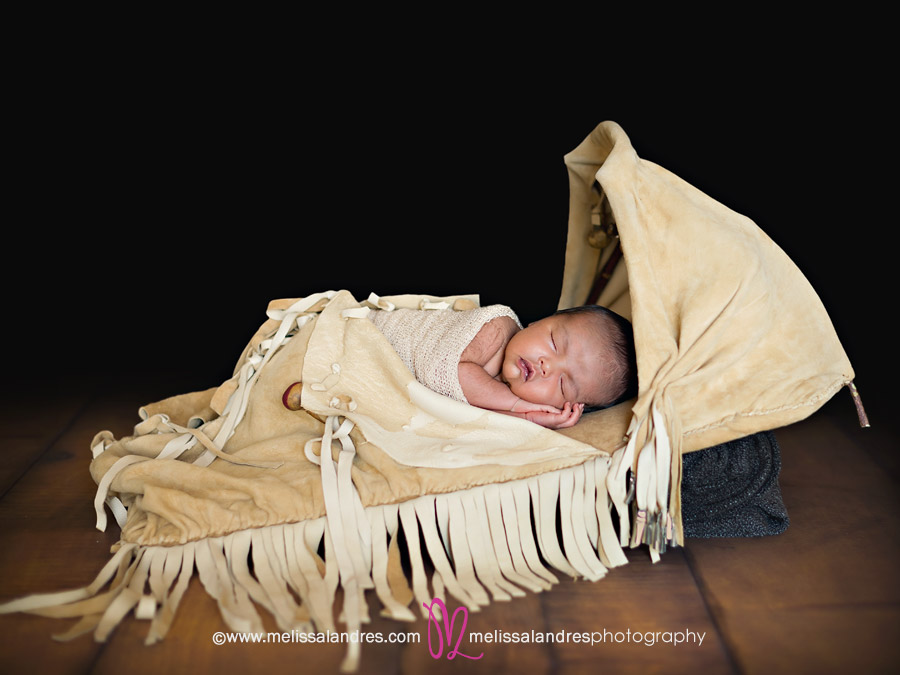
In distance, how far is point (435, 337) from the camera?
256 cm

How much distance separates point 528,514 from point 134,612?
2.94 feet

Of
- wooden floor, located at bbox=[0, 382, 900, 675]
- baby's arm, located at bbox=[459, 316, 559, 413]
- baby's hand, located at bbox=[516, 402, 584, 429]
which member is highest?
baby's arm, located at bbox=[459, 316, 559, 413]

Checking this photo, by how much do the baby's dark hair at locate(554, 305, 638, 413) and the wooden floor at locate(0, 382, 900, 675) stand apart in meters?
0.47

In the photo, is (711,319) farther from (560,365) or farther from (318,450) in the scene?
(318,450)

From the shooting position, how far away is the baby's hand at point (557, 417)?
7.79 ft

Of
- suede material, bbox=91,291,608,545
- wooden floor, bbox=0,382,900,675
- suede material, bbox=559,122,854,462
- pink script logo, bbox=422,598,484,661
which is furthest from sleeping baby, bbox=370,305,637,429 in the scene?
pink script logo, bbox=422,598,484,661

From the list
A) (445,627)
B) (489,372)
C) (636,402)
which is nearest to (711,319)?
(636,402)

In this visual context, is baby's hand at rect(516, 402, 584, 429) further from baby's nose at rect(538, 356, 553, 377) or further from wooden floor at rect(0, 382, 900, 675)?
wooden floor at rect(0, 382, 900, 675)

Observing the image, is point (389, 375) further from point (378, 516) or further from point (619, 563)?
point (619, 563)

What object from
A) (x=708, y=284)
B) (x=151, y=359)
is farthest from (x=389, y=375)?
(x=151, y=359)

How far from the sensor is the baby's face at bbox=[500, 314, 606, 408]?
7.96ft

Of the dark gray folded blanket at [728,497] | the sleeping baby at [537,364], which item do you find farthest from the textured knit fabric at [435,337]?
the dark gray folded blanket at [728,497]

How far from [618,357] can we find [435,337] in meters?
0.52

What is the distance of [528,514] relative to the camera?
2.11 m
